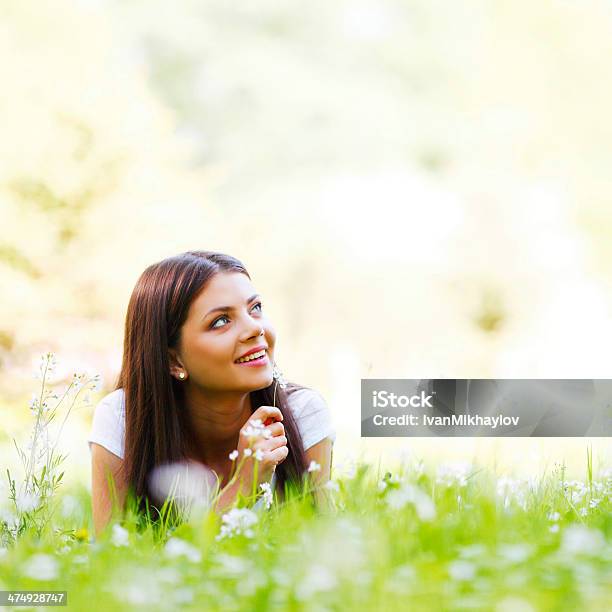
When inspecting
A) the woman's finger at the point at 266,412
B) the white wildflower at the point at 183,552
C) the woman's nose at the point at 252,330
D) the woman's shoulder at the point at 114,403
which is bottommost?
the white wildflower at the point at 183,552

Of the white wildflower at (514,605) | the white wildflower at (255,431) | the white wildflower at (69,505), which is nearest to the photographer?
the white wildflower at (514,605)

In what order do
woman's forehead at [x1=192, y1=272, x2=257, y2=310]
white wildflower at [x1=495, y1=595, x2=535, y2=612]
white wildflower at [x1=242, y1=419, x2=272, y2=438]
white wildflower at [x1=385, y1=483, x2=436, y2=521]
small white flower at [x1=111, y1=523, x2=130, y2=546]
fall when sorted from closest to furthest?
white wildflower at [x1=495, y1=595, x2=535, y2=612]
white wildflower at [x1=385, y1=483, x2=436, y2=521]
small white flower at [x1=111, y1=523, x2=130, y2=546]
white wildflower at [x1=242, y1=419, x2=272, y2=438]
woman's forehead at [x1=192, y1=272, x2=257, y2=310]

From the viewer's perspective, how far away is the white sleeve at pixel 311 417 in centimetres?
328

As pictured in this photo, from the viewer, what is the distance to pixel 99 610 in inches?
64.8

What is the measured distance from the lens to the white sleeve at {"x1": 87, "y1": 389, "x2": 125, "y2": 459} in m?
3.19

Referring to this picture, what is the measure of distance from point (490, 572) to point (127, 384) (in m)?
1.95

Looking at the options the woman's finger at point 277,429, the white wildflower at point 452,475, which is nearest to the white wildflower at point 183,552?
the white wildflower at point 452,475

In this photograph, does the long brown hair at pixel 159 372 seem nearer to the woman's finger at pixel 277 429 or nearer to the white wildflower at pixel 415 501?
the woman's finger at pixel 277 429

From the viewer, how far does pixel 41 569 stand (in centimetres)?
170

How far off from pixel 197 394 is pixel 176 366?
0.15 m

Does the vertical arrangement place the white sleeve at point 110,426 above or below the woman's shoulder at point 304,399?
below

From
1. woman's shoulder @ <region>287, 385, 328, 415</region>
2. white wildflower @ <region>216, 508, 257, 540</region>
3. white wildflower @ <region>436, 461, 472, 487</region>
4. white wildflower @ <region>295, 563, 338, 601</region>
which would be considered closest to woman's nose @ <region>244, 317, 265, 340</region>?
woman's shoulder @ <region>287, 385, 328, 415</region>

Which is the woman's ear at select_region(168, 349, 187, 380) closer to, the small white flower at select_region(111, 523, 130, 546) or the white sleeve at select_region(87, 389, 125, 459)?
the white sleeve at select_region(87, 389, 125, 459)

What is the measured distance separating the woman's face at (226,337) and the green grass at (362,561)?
23.0 inches
